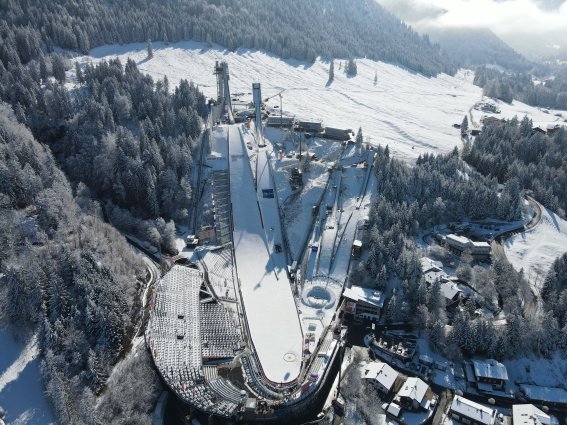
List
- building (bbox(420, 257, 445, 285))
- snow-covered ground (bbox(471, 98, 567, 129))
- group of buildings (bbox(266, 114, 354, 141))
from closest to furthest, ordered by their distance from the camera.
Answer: building (bbox(420, 257, 445, 285)) → group of buildings (bbox(266, 114, 354, 141)) → snow-covered ground (bbox(471, 98, 567, 129))

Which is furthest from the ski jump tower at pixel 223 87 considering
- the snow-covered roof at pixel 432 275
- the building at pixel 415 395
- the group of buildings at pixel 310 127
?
the building at pixel 415 395

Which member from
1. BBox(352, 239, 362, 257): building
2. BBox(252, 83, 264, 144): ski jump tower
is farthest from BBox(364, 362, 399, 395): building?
BBox(252, 83, 264, 144): ski jump tower

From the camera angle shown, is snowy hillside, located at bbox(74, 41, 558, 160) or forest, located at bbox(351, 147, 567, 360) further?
snowy hillside, located at bbox(74, 41, 558, 160)

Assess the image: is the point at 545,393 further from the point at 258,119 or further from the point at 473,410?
the point at 258,119

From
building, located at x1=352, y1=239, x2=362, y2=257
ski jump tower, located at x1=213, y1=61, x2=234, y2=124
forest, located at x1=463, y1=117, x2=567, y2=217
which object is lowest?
building, located at x1=352, y1=239, x2=362, y2=257

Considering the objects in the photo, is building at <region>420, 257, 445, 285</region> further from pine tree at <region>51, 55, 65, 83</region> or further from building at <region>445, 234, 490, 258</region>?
pine tree at <region>51, 55, 65, 83</region>

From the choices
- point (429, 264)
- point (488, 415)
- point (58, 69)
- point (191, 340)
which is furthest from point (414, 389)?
point (58, 69)

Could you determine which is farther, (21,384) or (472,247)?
(472,247)
